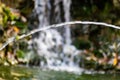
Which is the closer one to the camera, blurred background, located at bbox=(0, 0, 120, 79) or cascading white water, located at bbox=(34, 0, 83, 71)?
blurred background, located at bbox=(0, 0, 120, 79)

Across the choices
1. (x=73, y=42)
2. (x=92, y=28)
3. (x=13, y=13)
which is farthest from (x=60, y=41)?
(x=13, y=13)

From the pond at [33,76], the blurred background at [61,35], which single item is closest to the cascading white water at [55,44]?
the blurred background at [61,35]

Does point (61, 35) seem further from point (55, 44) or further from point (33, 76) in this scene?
point (33, 76)

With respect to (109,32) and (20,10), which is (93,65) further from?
(20,10)

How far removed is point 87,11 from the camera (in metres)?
11.5

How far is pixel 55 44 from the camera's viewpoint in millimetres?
10859

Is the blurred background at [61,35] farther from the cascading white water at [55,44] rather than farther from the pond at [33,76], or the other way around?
the pond at [33,76]

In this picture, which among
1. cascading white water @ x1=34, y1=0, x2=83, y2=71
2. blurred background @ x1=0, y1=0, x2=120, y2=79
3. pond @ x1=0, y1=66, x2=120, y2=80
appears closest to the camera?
pond @ x1=0, y1=66, x2=120, y2=80

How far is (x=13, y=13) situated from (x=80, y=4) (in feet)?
8.86

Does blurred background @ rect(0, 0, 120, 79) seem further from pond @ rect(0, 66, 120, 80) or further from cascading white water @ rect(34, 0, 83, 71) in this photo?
pond @ rect(0, 66, 120, 80)

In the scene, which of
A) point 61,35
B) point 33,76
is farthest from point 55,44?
point 33,76

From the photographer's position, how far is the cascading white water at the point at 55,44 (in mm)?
9922

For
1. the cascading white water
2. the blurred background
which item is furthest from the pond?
the cascading white water

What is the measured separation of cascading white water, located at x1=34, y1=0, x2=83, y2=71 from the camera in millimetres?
9922
